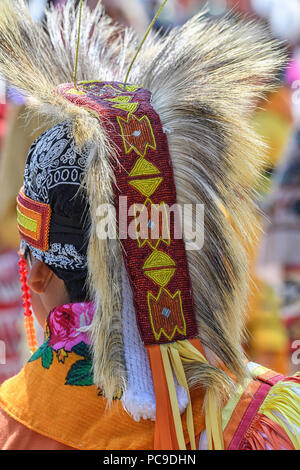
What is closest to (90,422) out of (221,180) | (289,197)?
(221,180)

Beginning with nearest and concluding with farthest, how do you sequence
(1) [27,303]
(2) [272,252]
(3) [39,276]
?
(3) [39,276], (1) [27,303], (2) [272,252]

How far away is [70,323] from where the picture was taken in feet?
5.28

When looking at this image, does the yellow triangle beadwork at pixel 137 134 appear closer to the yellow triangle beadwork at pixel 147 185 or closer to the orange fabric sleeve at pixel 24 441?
the yellow triangle beadwork at pixel 147 185

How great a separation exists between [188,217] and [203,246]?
0.08 metres

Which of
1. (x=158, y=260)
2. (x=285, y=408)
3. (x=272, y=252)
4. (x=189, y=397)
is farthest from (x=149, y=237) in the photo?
(x=272, y=252)

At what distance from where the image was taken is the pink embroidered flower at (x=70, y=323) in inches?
62.7

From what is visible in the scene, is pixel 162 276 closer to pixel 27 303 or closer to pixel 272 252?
pixel 27 303

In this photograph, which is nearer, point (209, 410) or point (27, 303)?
point (209, 410)

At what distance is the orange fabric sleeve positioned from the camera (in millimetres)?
1526

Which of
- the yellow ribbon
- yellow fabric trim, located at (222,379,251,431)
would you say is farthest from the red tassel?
yellow fabric trim, located at (222,379,251,431)

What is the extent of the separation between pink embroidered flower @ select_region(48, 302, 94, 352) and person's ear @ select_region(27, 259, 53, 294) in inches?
5.2

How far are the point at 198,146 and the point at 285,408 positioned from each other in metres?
0.63

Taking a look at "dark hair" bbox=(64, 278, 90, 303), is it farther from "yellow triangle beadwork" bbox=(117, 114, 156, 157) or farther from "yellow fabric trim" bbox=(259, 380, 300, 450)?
"yellow fabric trim" bbox=(259, 380, 300, 450)

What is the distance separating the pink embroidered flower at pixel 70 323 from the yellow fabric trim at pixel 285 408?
437 millimetres
